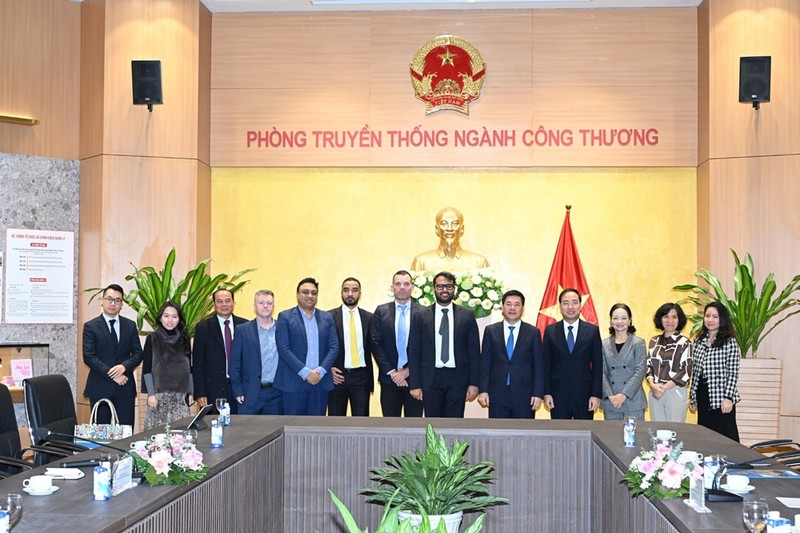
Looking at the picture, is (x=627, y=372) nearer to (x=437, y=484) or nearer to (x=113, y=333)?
(x=437, y=484)

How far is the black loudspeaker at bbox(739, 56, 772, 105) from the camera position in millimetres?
7781

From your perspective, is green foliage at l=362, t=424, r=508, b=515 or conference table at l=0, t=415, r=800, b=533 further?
conference table at l=0, t=415, r=800, b=533

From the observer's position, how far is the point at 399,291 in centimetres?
664

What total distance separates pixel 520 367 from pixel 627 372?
73 cm

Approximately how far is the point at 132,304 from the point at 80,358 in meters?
1.33

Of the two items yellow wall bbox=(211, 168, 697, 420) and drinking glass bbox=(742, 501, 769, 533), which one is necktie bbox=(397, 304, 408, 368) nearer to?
yellow wall bbox=(211, 168, 697, 420)

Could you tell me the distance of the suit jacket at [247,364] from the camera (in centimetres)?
627

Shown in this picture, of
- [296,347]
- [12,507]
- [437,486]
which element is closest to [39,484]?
[12,507]

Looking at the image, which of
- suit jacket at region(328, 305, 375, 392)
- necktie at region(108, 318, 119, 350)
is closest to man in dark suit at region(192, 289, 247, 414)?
necktie at region(108, 318, 119, 350)

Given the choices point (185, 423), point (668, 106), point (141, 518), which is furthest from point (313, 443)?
point (668, 106)

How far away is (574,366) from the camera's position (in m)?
6.30

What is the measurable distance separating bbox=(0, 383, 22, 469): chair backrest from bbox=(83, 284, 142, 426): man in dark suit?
6.37ft

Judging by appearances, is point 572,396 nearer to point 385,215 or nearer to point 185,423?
point 185,423

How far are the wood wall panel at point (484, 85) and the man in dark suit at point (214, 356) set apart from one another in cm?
280
